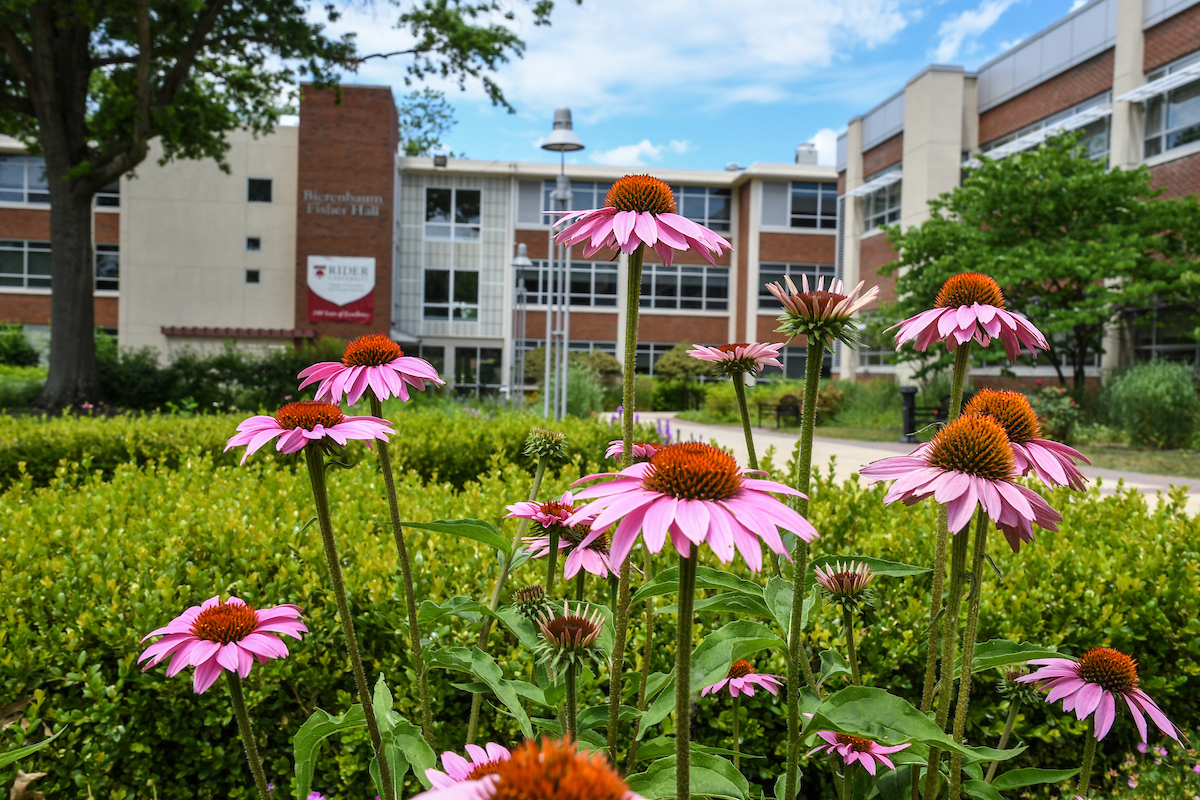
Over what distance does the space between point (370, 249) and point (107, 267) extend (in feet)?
31.1

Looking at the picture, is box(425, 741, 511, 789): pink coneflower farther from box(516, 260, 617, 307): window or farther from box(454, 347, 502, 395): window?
box(516, 260, 617, 307): window

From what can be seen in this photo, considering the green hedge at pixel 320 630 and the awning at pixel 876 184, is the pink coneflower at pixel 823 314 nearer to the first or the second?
the green hedge at pixel 320 630

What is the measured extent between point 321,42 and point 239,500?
13183 mm

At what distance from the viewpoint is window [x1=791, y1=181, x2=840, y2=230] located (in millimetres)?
30344

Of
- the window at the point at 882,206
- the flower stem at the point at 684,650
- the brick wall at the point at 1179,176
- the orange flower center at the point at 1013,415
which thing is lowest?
the flower stem at the point at 684,650

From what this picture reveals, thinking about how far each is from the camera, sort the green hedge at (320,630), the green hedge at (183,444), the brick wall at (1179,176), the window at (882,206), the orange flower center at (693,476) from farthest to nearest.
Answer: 1. the window at (882,206)
2. the brick wall at (1179,176)
3. the green hedge at (183,444)
4. the green hedge at (320,630)
5. the orange flower center at (693,476)

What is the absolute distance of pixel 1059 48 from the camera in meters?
19.5

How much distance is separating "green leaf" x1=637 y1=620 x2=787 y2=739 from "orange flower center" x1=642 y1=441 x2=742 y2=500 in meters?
0.37

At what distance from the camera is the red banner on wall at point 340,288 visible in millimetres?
25734

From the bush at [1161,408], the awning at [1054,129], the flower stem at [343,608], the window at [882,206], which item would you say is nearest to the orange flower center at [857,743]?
the flower stem at [343,608]

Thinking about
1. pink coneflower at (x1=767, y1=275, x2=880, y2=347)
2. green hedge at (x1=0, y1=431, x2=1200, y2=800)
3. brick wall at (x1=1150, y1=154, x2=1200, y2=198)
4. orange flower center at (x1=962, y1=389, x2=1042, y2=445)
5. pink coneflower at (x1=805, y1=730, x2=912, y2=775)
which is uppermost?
brick wall at (x1=1150, y1=154, x2=1200, y2=198)

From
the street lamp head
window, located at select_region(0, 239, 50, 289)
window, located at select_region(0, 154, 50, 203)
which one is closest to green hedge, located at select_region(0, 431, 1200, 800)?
the street lamp head

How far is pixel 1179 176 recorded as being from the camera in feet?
52.7

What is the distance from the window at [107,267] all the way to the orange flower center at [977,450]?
102 ft
